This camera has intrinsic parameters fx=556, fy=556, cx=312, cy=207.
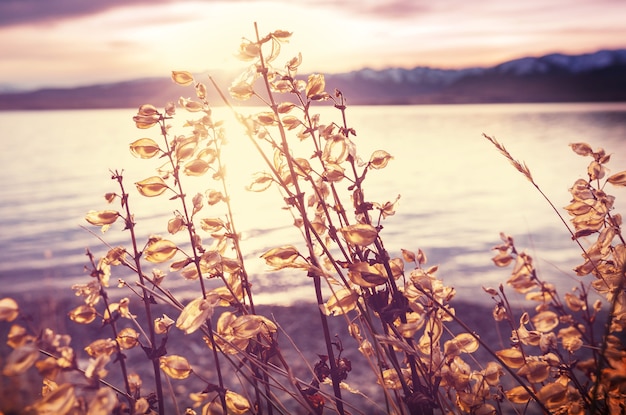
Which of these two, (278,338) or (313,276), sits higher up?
(313,276)

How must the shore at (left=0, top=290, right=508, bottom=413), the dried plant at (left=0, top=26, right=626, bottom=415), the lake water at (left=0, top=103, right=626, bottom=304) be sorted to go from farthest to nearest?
the lake water at (left=0, top=103, right=626, bottom=304) → the shore at (left=0, top=290, right=508, bottom=413) → the dried plant at (left=0, top=26, right=626, bottom=415)

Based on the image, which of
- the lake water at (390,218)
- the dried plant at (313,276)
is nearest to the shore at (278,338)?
the lake water at (390,218)

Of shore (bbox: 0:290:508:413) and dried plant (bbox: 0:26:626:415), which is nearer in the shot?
dried plant (bbox: 0:26:626:415)

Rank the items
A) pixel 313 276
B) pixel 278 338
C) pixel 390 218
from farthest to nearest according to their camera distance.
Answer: pixel 390 218, pixel 278 338, pixel 313 276

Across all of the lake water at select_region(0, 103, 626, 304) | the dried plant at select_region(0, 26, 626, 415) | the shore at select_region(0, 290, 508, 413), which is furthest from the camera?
the lake water at select_region(0, 103, 626, 304)

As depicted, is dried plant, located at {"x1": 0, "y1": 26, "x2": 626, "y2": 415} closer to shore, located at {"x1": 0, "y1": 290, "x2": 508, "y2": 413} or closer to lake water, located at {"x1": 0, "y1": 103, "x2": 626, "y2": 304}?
lake water, located at {"x1": 0, "y1": 103, "x2": 626, "y2": 304}

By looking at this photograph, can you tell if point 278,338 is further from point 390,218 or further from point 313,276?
point 390,218

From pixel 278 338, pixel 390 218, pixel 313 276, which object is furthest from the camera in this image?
pixel 390 218

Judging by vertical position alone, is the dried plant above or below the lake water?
above

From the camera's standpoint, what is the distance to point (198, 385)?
4.77m

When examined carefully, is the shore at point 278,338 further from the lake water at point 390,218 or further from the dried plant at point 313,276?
the dried plant at point 313,276

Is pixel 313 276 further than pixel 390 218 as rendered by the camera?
No

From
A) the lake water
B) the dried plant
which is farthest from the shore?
the dried plant

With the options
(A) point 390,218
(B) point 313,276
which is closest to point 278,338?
(B) point 313,276
